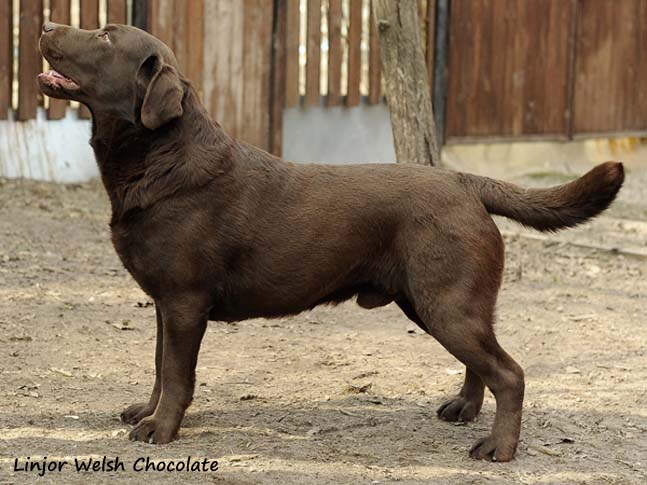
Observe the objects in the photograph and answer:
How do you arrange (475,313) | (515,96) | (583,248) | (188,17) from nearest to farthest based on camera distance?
1. (475,313)
2. (583,248)
3. (188,17)
4. (515,96)

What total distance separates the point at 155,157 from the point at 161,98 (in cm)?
26

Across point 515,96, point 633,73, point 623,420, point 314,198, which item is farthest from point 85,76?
point 633,73

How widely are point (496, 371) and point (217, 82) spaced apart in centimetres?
687

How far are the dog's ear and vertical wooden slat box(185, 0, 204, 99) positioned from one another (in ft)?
20.2

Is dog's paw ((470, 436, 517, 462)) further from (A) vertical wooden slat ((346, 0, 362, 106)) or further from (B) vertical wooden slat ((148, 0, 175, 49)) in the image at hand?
(A) vertical wooden slat ((346, 0, 362, 106))

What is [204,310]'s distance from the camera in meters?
4.48

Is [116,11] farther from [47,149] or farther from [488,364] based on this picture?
[488,364]

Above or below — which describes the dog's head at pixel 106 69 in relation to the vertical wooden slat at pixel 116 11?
above

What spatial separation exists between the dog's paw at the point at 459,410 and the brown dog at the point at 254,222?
45 cm

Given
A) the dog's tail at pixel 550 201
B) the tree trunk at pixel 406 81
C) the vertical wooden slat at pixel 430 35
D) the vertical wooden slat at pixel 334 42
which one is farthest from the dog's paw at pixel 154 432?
the vertical wooden slat at pixel 430 35

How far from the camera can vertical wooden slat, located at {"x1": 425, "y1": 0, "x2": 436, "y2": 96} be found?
484 inches

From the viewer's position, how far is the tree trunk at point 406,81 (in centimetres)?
752

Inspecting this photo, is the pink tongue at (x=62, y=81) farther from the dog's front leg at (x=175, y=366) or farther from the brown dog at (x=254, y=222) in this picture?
the dog's front leg at (x=175, y=366)

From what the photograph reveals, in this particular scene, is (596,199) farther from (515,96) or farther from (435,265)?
(515,96)
